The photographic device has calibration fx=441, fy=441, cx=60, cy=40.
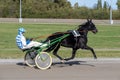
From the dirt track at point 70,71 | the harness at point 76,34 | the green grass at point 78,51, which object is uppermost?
the harness at point 76,34

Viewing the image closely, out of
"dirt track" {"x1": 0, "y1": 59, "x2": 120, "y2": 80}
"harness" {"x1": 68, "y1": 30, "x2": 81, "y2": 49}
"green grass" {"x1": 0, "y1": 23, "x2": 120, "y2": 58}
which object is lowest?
"green grass" {"x1": 0, "y1": 23, "x2": 120, "y2": 58}

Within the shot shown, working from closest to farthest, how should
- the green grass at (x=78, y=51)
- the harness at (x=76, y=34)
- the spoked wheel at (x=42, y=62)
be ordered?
A: 1. the spoked wheel at (x=42, y=62)
2. the harness at (x=76, y=34)
3. the green grass at (x=78, y=51)

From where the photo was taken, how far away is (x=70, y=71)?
47.7 feet

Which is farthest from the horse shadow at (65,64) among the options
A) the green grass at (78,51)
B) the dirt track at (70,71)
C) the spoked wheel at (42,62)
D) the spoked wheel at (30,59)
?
the green grass at (78,51)

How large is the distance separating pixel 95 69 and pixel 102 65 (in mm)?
1403

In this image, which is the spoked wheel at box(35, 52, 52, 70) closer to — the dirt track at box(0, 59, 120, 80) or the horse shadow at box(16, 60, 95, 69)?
the dirt track at box(0, 59, 120, 80)

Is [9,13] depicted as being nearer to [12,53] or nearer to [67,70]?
[12,53]

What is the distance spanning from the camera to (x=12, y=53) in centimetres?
2064

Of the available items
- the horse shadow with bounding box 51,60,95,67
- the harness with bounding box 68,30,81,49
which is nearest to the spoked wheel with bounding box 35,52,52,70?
the horse shadow with bounding box 51,60,95,67

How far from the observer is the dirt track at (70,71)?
12930 millimetres

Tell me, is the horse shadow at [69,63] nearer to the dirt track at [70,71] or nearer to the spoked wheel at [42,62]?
the dirt track at [70,71]

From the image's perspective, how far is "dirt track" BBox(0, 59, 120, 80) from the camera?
1293 centimetres

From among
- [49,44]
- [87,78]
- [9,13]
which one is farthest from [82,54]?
[9,13]

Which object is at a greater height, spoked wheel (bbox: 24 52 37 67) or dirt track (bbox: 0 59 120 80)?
spoked wheel (bbox: 24 52 37 67)
